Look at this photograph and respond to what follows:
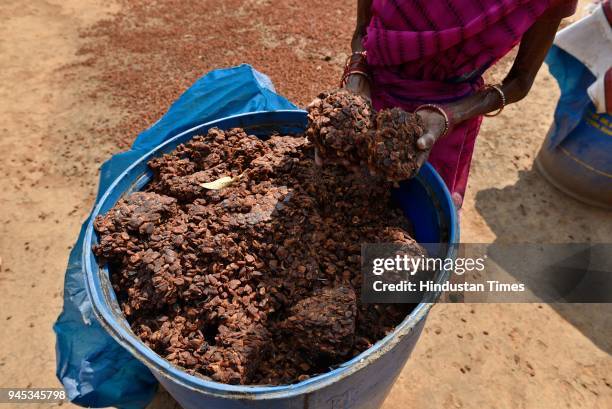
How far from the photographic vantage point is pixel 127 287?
1.62 metres

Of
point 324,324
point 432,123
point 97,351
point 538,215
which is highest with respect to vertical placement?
point 432,123

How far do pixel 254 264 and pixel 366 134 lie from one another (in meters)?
0.61

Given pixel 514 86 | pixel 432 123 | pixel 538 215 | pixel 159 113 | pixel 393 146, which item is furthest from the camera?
pixel 159 113

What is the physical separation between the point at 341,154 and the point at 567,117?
2628 millimetres

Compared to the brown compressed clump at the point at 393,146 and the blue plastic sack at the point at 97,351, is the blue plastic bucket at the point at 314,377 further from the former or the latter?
the blue plastic sack at the point at 97,351

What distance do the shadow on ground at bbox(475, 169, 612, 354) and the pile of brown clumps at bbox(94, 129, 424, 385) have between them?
6.43ft

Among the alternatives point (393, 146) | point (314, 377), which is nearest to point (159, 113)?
point (393, 146)

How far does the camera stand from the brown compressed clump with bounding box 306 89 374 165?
1.56m

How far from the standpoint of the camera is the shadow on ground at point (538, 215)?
3.34 metres

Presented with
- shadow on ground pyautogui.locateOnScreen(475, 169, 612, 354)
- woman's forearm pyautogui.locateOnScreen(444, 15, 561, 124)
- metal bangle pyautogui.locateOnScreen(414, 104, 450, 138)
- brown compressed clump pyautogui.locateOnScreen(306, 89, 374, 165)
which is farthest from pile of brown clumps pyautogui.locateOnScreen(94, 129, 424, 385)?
shadow on ground pyautogui.locateOnScreen(475, 169, 612, 354)

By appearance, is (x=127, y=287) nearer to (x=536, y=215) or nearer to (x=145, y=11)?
(x=536, y=215)

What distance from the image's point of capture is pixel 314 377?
1.28m

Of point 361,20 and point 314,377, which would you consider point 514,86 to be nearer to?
point 361,20

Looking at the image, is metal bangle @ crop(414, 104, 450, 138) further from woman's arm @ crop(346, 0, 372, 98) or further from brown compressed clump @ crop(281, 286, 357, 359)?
brown compressed clump @ crop(281, 286, 357, 359)
